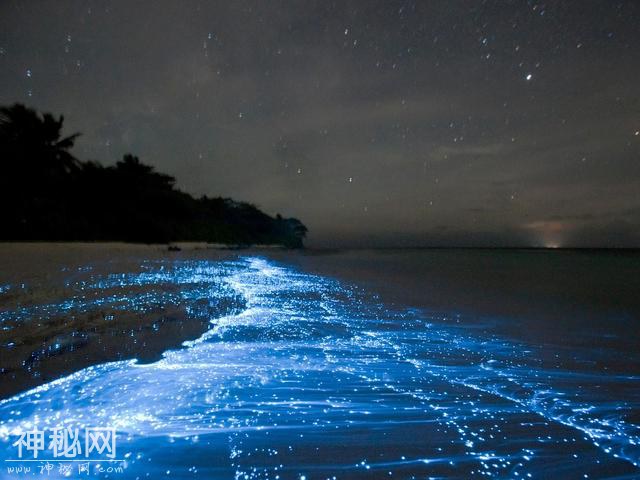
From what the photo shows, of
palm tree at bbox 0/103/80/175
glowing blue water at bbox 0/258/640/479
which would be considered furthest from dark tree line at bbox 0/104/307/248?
glowing blue water at bbox 0/258/640/479

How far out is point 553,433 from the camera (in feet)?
6.88

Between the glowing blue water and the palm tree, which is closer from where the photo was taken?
the glowing blue water

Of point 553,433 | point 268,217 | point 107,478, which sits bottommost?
point 107,478

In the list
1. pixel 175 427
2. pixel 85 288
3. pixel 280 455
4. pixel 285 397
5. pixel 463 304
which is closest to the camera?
pixel 280 455

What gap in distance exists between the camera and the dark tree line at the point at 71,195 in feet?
53.6

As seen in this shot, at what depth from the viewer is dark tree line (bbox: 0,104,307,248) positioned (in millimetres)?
16344

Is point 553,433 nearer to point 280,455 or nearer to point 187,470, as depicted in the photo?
point 280,455

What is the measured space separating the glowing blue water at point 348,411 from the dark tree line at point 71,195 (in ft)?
57.4

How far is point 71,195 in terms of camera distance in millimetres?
21781

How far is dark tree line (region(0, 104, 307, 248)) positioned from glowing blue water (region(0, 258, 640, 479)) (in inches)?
688

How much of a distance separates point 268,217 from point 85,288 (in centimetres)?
6304

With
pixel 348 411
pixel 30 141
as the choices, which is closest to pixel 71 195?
pixel 30 141

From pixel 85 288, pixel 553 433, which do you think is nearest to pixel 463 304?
pixel 553 433

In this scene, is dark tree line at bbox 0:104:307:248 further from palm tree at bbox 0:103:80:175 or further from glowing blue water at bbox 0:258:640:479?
glowing blue water at bbox 0:258:640:479
